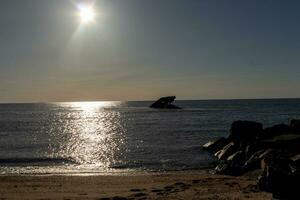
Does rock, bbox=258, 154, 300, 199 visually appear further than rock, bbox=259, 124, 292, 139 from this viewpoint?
No

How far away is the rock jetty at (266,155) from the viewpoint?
17297mm

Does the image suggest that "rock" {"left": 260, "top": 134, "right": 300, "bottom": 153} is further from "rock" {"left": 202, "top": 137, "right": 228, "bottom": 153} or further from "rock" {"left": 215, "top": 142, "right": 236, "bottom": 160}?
"rock" {"left": 202, "top": 137, "right": 228, "bottom": 153}

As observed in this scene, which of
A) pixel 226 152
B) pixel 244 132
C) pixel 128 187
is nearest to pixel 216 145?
pixel 244 132

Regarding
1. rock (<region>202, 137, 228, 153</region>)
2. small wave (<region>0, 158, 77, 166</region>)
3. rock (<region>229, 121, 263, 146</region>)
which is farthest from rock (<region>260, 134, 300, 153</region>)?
small wave (<region>0, 158, 77, 166</region>)

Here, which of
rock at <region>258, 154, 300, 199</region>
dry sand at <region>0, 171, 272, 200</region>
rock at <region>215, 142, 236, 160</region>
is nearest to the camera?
rock at <region>258, 154, 300, 199</region>

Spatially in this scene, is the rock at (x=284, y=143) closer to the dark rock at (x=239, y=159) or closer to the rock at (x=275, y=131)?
the dark rock at (x=239, y=159)

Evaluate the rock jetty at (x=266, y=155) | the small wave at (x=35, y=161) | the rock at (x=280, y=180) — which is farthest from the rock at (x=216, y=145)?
the rock at (x=280, y=180)

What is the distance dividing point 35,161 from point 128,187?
15.6 m

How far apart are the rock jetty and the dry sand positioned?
0.81 meters

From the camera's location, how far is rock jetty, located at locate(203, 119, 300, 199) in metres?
17.3

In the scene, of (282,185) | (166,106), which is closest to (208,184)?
(282,185)

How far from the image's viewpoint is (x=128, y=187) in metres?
21.9

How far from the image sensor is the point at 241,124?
4019 centimetres

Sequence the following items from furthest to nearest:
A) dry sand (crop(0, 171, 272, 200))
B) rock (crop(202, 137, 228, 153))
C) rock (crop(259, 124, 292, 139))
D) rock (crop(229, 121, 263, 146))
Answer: rock (crop(202, 137, 228, 153)) → rock (crop(229, 121, 263, 146)) → rock (crop(259, 124, 292, 139)) → dry sand (crop(0, 171, 272, 200))
